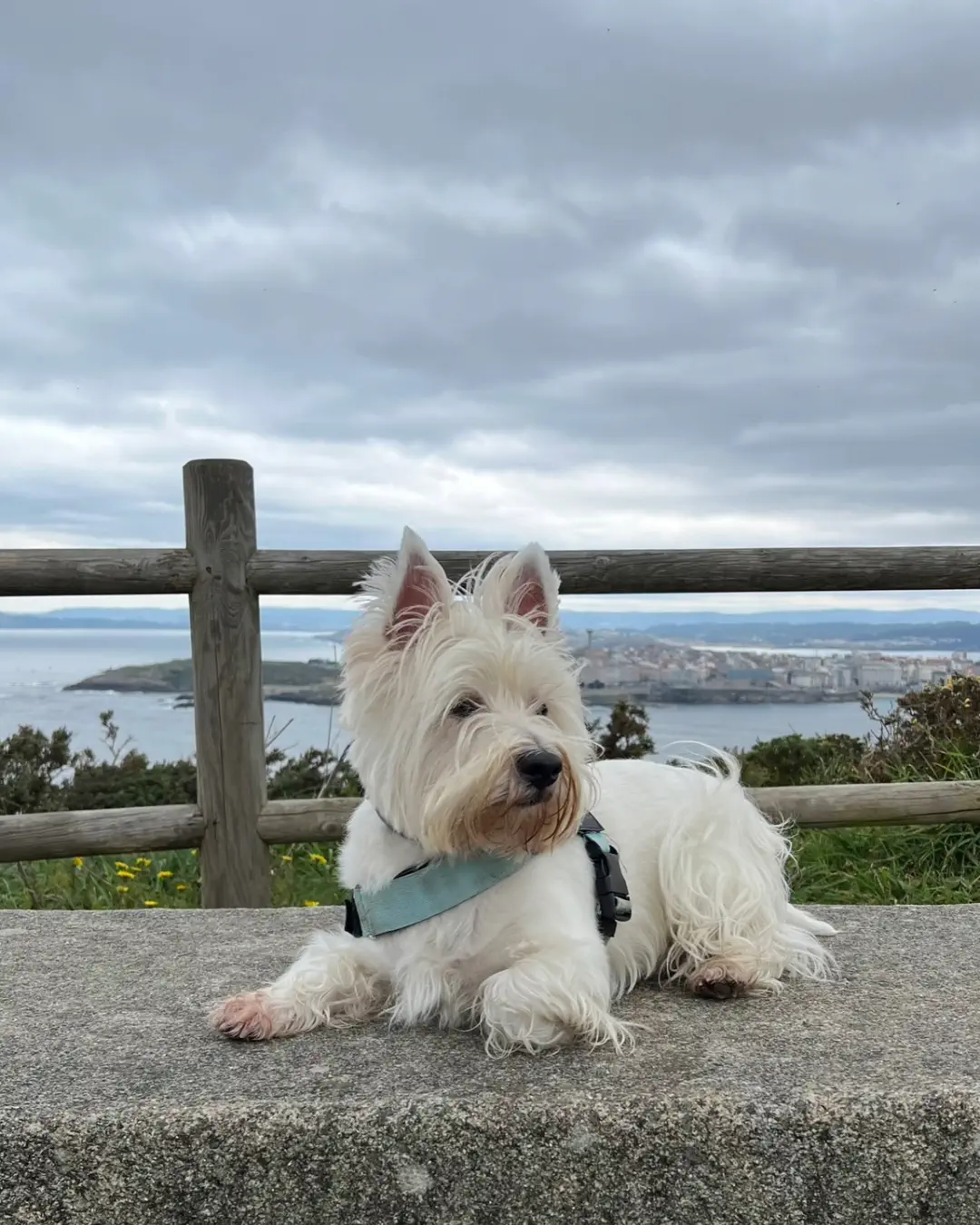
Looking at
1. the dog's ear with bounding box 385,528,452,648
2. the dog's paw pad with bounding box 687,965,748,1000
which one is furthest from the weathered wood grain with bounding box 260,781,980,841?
the dog's ear with bounding box 385,528,452,648

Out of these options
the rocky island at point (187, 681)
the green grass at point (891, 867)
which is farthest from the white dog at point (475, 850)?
the green grass at point (891, 867)

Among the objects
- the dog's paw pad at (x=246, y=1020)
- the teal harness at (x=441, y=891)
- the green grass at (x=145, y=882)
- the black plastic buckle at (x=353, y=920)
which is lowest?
the green grass at (x=145, y=882)

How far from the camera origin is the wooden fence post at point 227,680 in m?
4.43

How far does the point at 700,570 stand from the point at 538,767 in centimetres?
258

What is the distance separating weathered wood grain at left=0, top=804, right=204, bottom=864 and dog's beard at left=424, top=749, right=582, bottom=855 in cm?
259

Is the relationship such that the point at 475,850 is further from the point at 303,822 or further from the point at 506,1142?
the point at 303,822

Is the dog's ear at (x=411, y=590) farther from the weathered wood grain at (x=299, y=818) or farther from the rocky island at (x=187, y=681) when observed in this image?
the weathered wood grain at (x=299, y=818)

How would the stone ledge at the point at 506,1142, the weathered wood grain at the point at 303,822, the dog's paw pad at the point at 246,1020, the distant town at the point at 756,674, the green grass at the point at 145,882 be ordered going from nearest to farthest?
the stone ledge at the point at 506,1142 < the dog's paw pad at the point at 246,1020 < the weathered wood grain at the point at 303,822 < the green grass at the point at 145,882 < the distant town at the point at 756,674

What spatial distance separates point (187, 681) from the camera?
506cm

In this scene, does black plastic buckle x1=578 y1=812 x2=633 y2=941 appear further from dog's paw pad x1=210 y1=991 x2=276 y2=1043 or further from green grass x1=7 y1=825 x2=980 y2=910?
green grass x1=7 y1=825 x2=980 y2=910

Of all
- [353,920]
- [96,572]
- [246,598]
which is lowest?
[353,920]

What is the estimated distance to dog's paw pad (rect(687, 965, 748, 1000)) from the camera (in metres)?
2.68

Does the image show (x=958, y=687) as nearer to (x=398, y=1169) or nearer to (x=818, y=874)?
(x=818, y=874)

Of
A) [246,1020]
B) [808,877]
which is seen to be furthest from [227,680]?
[808,877]
